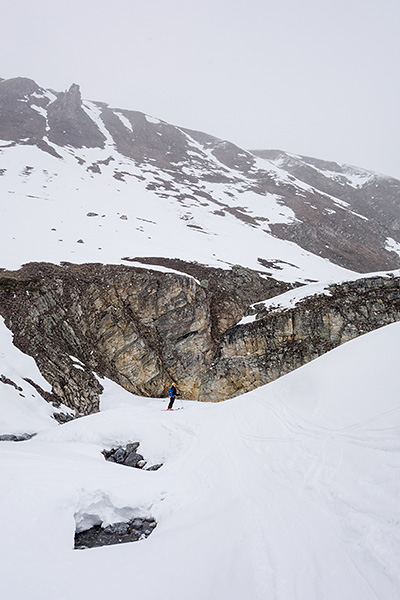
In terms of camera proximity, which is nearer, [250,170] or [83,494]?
[83,494]

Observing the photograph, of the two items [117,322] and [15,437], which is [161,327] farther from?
[15,437]

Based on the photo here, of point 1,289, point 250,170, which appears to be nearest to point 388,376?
point 1,289

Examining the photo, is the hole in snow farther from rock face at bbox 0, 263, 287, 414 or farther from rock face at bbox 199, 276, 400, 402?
rock face at bbox 199, 276, 400, 402

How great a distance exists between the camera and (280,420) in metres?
6.70

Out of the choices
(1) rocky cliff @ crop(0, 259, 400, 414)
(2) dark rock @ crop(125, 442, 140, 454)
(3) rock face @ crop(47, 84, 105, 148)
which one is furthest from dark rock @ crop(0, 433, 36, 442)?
(3) rock face @ crop(47, 84, 105, 148)

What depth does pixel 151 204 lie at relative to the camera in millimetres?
42250

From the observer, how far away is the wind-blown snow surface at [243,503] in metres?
2.60

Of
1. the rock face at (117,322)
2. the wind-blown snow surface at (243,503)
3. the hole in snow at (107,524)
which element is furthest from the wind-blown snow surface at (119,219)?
the hole in snow at (107,524)

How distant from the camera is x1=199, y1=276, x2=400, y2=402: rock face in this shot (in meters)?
16.6

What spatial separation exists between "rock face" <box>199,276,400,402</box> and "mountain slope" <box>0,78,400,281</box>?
31.4 feet

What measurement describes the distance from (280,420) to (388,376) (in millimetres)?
2568

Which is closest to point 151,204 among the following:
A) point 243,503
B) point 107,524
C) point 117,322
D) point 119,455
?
point 117,322

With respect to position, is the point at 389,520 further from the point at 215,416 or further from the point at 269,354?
the point at 269,354

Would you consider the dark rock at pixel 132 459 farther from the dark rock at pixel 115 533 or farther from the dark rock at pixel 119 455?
the dark rock at pixel 115 533
